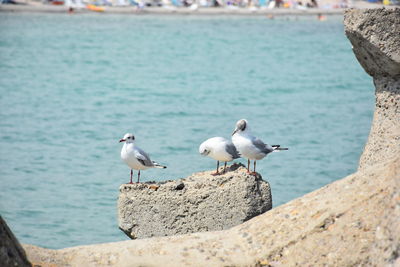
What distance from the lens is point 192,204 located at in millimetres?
8836

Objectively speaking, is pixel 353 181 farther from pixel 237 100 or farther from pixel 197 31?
pixel 197 31

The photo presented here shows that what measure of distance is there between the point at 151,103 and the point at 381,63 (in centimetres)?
2957

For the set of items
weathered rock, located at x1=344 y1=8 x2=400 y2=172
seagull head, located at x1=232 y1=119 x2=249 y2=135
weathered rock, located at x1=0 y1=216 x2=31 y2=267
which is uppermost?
weathered rock, located at x1=344 y1=8 x2=400 y2=172

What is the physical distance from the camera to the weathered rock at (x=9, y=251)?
580 centimetres

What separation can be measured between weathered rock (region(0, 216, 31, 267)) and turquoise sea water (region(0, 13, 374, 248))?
1047 cm

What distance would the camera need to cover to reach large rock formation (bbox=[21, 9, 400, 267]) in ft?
20.7

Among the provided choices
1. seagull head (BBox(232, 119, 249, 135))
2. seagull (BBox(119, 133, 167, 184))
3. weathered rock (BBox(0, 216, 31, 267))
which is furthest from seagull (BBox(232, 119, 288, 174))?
weathered rock (BBox(0, 216, 31, 267))

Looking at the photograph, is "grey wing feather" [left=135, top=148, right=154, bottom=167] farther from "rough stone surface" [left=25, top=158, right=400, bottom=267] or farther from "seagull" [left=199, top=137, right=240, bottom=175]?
"rough stone surface" [left=25, top=158, right=400, bottom=267]

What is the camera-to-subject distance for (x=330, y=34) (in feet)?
217

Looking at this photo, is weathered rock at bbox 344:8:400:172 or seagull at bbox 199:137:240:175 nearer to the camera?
weathered rock at bbox 344:8:400:172

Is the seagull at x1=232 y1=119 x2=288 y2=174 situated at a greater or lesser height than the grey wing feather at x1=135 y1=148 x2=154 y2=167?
greater

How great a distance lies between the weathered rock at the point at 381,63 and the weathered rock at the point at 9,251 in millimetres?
4213

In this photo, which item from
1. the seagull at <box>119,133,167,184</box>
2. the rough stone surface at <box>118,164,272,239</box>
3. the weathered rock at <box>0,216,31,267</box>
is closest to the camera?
the weathered rock at <box>0,216,31,267</box>

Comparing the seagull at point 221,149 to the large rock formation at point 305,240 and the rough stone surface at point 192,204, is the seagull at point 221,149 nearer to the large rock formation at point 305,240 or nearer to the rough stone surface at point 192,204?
the rough stone surface at point 192,204
